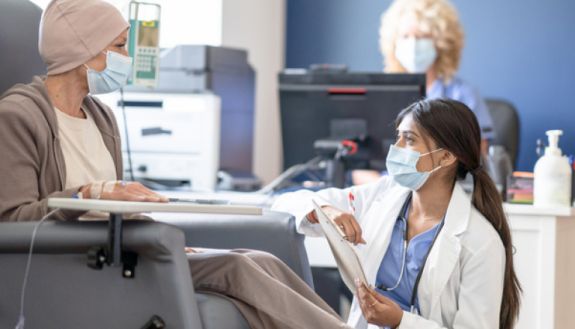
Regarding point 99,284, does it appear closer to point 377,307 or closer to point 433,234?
point 377,307

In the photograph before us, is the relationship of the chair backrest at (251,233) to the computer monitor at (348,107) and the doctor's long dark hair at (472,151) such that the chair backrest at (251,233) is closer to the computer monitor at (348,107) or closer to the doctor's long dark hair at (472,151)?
Result: the doctor's long dark hair at (472,151)

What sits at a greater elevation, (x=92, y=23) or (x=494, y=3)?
(x=494, y=3)

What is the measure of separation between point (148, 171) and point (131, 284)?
1.66m

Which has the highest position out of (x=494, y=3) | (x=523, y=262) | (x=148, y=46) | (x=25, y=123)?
(x=494, y=3)

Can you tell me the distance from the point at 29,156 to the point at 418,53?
98.8 inches

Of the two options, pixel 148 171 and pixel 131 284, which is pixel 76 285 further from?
pixel 148 171

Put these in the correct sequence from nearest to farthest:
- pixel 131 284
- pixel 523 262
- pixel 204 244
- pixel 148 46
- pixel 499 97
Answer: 1. pixel 131 284
2. pixel 204 244
3. pixel 523 262
4. pixel 148 46
5. pixel 499 97

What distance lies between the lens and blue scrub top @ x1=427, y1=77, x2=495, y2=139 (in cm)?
407

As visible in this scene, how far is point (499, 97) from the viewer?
202 inches

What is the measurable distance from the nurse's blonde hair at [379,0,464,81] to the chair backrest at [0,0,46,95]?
2190mm

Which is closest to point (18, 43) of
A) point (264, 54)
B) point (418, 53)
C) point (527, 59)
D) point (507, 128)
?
point (418, 53)

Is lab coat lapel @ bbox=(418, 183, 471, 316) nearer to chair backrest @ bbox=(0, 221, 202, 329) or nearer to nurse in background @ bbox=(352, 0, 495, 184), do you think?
chair backrest @ bbox=(0, 221, 202, 329)

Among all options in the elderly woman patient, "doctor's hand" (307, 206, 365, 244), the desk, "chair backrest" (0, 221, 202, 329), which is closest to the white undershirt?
the elderly woman patient

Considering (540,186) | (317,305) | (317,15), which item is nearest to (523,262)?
(540,186)
